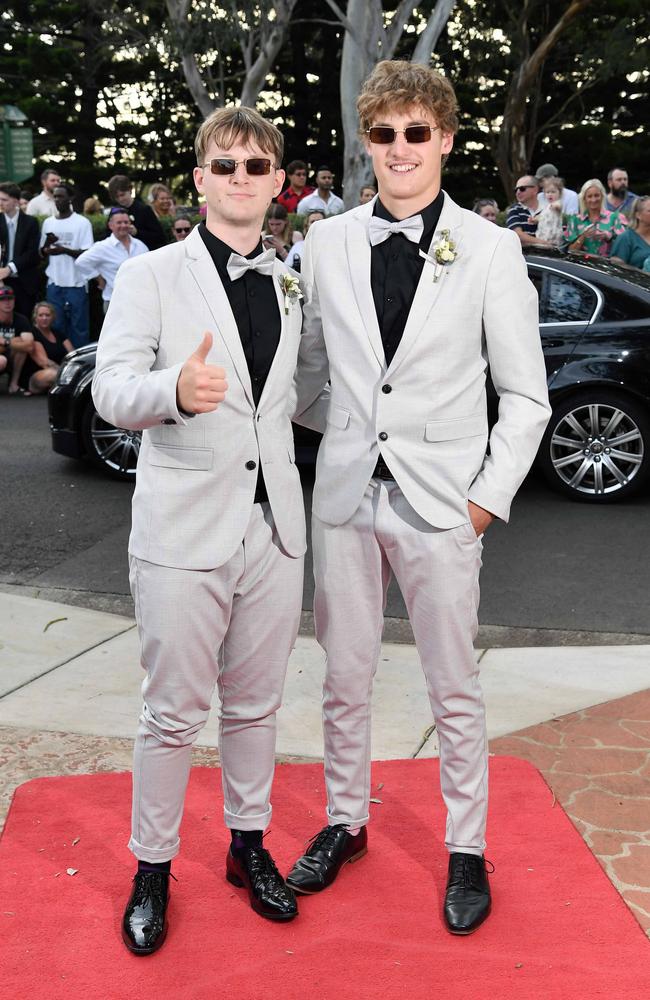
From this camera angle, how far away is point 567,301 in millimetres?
8117

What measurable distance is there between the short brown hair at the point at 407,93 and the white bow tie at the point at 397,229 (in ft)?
0.86

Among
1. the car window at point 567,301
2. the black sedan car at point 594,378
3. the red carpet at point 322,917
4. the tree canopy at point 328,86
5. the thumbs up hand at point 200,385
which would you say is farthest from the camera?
the tree canopy at point 328,86

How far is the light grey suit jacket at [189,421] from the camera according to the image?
3010 mm

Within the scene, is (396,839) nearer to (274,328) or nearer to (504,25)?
(274,328)

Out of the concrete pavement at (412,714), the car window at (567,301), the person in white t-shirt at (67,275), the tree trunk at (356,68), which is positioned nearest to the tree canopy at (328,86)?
the tree trunk at (356,68)

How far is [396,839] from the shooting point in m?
3.65

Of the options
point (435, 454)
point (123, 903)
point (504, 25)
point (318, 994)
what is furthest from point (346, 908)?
point (504, 25)

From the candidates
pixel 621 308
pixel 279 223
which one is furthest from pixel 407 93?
pixel 279 223

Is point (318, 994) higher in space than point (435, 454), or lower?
lower

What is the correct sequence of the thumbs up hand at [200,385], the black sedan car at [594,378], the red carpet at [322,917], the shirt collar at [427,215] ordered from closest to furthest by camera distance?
1. the thumbs up hand at [200,385]
2. the red carpet at [322,917]
3. the shirt collar at [427,215]
4. the black sedan car at [594,378]

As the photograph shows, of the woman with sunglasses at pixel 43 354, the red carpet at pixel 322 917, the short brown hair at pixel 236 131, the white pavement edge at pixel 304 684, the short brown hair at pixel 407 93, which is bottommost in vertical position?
the woman with sunglasses at pixel 43 354

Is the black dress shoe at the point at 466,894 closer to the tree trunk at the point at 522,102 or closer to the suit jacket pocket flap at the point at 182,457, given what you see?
the suit jacket pocket flap at the point at 182,457

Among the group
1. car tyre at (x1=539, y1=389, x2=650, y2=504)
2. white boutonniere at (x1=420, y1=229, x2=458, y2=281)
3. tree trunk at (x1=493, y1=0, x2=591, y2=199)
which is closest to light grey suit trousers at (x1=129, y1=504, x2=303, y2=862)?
white boutonniere at (x1=420, y1=229, x2=458, y2=281)

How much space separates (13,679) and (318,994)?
2.53 metres
